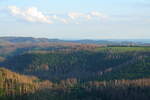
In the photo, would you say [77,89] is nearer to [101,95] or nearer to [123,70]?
[101,95]

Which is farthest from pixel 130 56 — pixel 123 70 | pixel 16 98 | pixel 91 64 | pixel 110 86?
pixel 16 98

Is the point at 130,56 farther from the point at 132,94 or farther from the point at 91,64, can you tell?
the point at 132,94

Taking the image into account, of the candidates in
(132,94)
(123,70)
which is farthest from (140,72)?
(132,94)

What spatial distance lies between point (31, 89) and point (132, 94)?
1445 inches

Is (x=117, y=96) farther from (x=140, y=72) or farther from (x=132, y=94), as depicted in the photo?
(x=140, y=72)

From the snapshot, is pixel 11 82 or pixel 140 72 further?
pixel 140 72

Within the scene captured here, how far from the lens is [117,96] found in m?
102

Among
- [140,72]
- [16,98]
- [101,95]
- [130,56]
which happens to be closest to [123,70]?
[140,72]

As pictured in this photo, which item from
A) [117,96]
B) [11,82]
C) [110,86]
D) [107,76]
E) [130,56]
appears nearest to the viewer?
[117,96]

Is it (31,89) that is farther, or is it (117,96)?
(31,89)

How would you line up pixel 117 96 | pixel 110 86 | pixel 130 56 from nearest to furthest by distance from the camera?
pixel 117 96, pixel 110 86, pixel 130 56

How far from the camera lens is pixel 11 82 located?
407ft

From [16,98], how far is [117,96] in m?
32.4

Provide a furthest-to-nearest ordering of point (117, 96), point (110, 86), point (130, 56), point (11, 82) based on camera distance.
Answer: point (130, 56)
point (11, 82)
point (110, 86)
point (117, 96)
